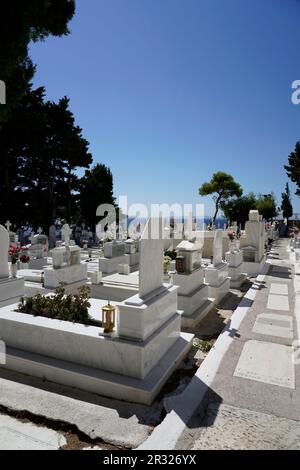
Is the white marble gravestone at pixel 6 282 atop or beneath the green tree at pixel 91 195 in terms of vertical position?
beneath

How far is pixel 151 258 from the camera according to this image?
505cm

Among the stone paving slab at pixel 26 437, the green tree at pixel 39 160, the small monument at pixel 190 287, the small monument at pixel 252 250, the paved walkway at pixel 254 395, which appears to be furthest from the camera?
the green tree at pixel 39 160

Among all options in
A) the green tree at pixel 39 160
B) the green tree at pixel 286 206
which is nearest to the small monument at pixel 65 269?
the green tree at pixel 39 160

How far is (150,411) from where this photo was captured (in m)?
3.91

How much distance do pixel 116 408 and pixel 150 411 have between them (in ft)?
1.41

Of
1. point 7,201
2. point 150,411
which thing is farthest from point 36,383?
point 7,201

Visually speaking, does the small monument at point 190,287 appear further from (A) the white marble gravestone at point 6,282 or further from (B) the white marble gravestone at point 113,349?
(A) the white marble gravestone at point 6,282

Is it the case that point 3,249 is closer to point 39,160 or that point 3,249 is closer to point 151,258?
point 151,258

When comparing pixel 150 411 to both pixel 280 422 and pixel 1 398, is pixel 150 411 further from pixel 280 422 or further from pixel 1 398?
pixel 1 398

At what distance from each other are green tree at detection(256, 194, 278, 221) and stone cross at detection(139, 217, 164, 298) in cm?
4102

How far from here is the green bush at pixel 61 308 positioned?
5258 mm

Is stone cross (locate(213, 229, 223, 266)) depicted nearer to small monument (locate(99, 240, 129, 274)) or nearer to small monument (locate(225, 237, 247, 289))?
small monument (locate(225, 237, 247, 289))

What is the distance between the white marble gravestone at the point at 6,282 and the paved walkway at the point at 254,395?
5912mm

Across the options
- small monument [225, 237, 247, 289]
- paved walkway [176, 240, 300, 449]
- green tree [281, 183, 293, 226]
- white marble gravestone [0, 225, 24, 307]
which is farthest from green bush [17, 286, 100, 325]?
green tree [281, 183, 293, 226]
